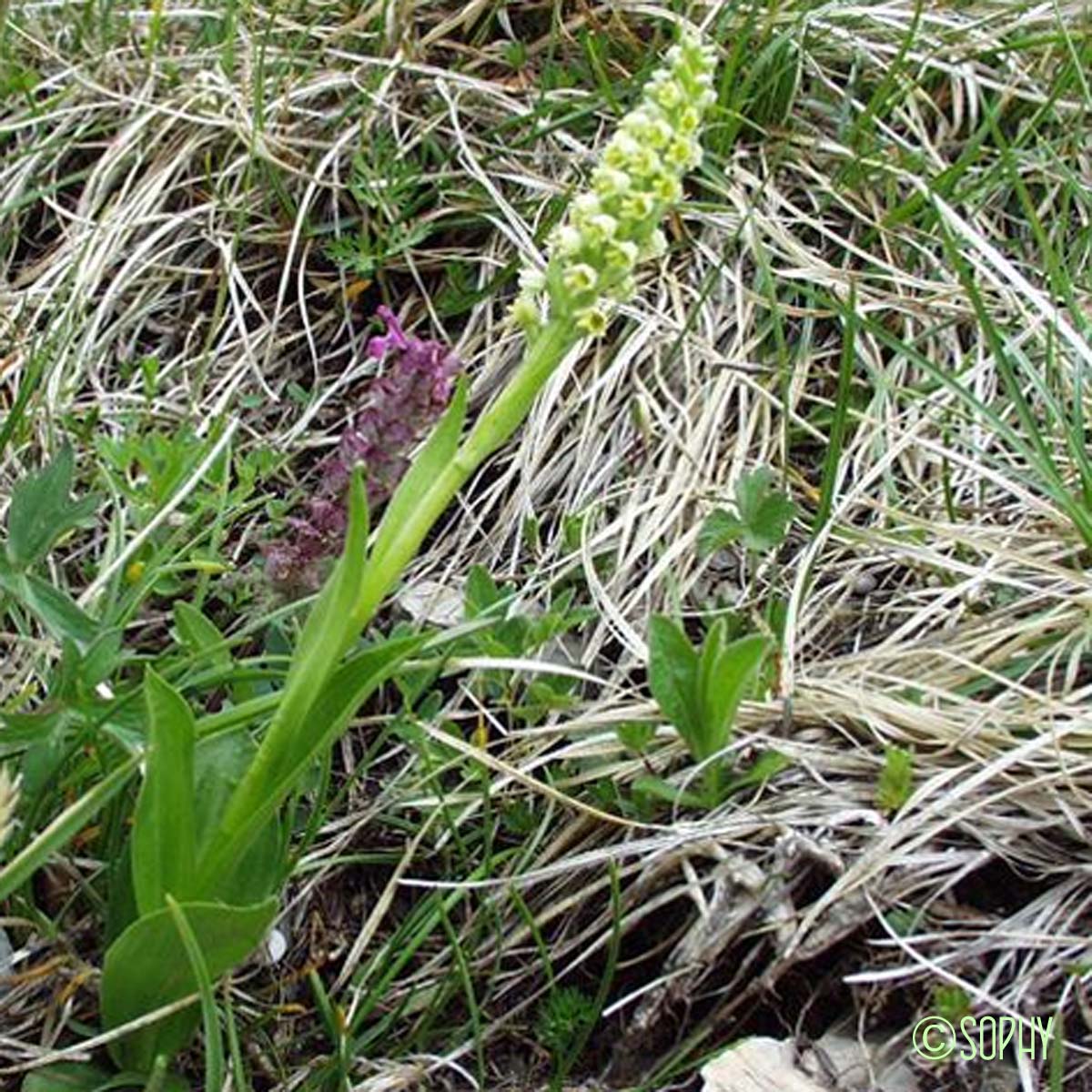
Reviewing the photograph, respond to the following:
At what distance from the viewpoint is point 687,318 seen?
93.4 inches

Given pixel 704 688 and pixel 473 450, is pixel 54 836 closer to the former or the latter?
pixel 473 450

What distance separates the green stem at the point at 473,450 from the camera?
1.41 m

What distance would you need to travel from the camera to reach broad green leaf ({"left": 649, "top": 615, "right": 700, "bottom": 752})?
1.78 metres

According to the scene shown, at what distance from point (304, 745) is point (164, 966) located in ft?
0.79

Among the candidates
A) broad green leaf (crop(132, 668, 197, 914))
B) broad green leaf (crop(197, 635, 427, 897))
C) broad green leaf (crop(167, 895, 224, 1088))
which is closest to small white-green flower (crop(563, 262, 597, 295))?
broad green leaf (crop(197, 635, 427, 897))

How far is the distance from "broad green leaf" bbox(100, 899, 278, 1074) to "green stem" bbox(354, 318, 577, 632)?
28 cm

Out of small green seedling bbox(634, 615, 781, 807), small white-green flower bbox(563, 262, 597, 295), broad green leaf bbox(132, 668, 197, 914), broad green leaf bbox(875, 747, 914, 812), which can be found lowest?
broad green leaf bbox(875, 747, 914, 812)

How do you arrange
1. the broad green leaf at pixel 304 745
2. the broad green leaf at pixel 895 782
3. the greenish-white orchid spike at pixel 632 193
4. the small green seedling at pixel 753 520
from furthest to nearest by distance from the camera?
1. the small green seedling at pixel 753 520
2. the broad green leaf at pixel 895 782
3. the broad green leaf at pixel 304 745
4. the greenish-white orchid spike at pixel 632 193

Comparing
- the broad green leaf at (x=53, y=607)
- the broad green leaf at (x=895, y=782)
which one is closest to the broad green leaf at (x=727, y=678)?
the broad green leaf at (x=895, y=782)

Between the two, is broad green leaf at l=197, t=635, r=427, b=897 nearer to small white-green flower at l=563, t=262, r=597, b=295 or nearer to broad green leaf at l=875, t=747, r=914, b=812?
small white-green flower at l=563, t=262, r=597, b=295

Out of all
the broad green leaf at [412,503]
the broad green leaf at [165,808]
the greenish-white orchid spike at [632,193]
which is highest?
the greenish-white orchid spike at [632,193]

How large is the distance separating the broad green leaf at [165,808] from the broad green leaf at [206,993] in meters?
0.06

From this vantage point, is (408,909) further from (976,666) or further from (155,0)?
(155,0)

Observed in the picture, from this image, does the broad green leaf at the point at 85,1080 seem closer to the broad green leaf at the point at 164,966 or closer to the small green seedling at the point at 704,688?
the broad green leaf at the point at 164,966
